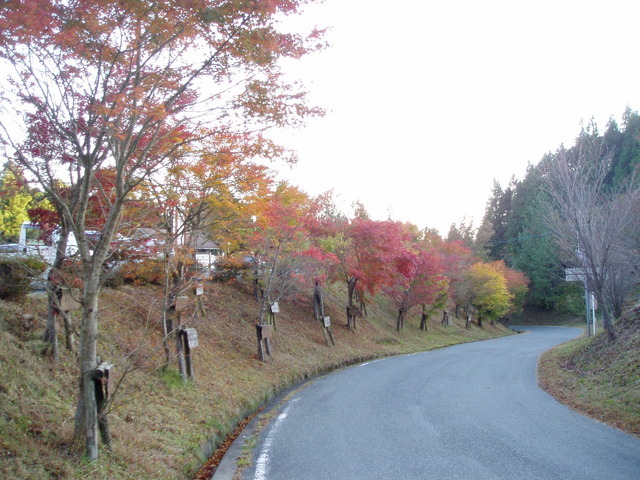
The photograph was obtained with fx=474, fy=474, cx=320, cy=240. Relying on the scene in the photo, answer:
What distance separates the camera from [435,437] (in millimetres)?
6727

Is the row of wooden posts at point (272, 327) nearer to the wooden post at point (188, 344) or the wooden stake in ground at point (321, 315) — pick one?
the wooden stake in ground at point (321, 315)

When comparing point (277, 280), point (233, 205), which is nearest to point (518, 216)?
point (277, 280)

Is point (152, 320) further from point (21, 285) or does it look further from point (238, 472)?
point (238, 472)

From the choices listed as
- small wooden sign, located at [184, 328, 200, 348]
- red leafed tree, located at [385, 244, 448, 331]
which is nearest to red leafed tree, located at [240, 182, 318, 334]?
small wooden sign, located at [184, 328, 200, 348]

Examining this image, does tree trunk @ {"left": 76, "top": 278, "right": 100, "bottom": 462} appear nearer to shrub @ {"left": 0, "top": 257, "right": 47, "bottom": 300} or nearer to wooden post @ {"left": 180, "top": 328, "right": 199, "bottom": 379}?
shrub @ {"left": 0, "top": 257, "right": 47, "bottom": 300}

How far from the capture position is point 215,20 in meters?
5.13

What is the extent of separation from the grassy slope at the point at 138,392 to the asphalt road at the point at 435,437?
3.02 ft

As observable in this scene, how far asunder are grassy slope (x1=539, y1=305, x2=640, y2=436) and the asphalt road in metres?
0.42

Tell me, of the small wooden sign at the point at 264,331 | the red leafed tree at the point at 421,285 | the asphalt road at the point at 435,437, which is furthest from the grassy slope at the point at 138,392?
the red leafed tree at the point at 421,285

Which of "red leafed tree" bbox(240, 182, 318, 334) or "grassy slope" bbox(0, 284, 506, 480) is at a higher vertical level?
"red leafed tree" bbox(240, 182, 318, 334)

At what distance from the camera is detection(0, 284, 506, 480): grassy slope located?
4750 mm

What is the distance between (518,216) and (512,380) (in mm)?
58378

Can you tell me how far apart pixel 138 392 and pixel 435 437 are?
4490 mm

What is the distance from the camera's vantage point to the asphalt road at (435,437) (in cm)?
539
